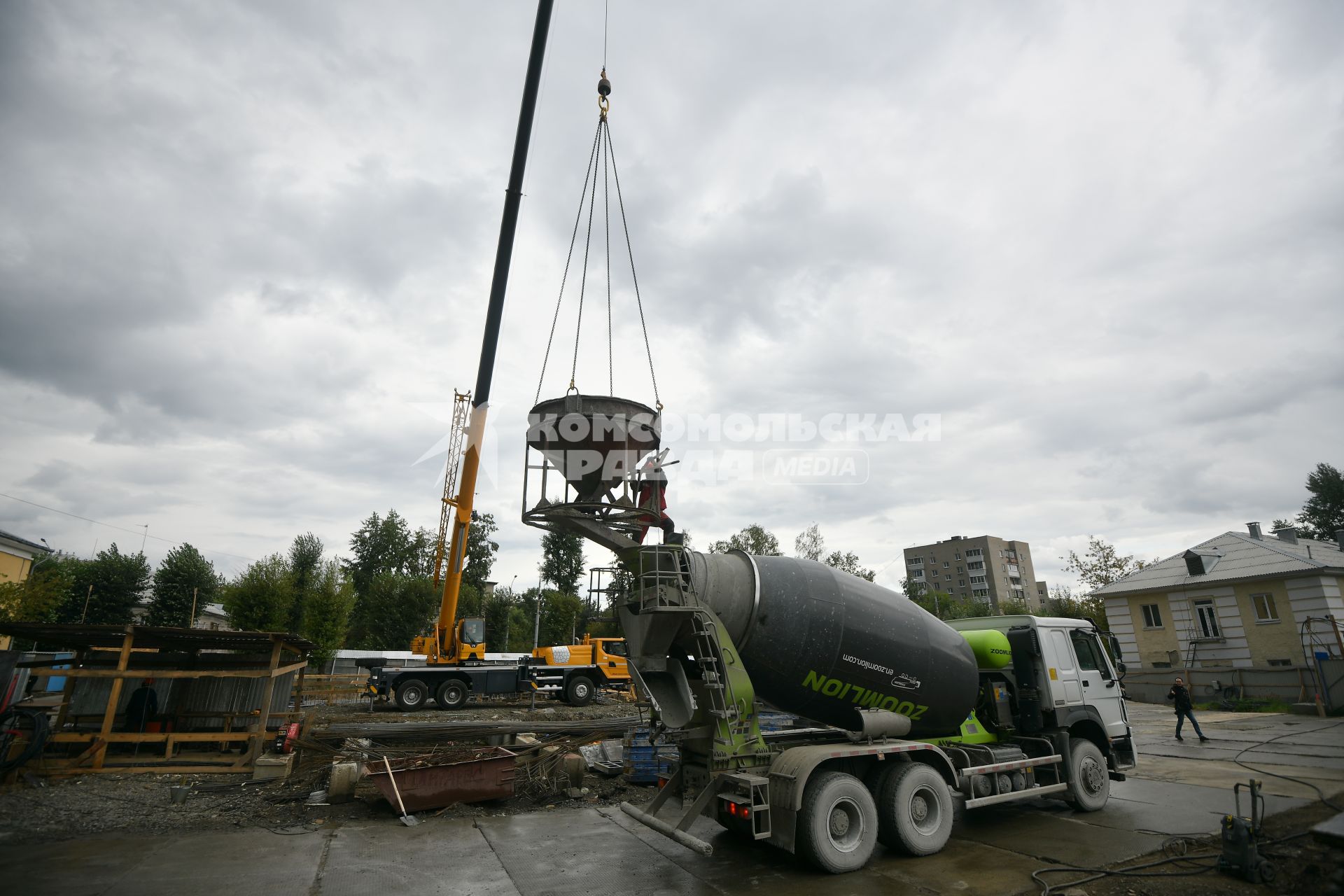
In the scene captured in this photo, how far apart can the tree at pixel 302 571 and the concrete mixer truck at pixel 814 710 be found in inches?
1152

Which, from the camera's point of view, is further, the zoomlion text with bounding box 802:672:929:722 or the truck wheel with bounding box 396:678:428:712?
the truck wheel with bounding box 396:678:428:712

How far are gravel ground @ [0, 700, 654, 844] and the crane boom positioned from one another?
7341 millimetres

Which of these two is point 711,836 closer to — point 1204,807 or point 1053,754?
point 1053,754

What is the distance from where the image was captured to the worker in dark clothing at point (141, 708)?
13.9 m

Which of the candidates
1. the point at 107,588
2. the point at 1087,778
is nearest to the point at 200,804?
Result: the point at 1087,778

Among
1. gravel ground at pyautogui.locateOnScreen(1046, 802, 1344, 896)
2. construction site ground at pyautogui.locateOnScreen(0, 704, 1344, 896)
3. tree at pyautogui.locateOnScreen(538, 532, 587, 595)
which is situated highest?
tree at pyautogui.locateOnScreen(538, 532, 587, 595)

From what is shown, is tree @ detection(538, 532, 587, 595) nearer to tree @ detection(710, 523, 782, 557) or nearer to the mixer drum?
tree @ detection(710, 523, 782, 557)

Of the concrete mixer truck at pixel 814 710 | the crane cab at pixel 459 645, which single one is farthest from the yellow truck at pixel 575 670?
the concrete mixer truck at pixel 814 710

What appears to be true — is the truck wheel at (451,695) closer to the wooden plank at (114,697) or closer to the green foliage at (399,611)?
the wooden plank at (114,697)

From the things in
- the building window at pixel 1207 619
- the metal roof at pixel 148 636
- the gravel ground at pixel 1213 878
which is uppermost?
the building window at pixel 1207 619

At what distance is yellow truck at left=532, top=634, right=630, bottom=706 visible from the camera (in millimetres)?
24719

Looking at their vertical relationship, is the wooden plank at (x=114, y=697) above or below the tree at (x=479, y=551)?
below

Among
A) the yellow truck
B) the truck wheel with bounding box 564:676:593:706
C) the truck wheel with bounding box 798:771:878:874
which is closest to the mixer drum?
the truck wheel with bounding box 798:771:878:874

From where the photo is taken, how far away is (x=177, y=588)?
145 feet
